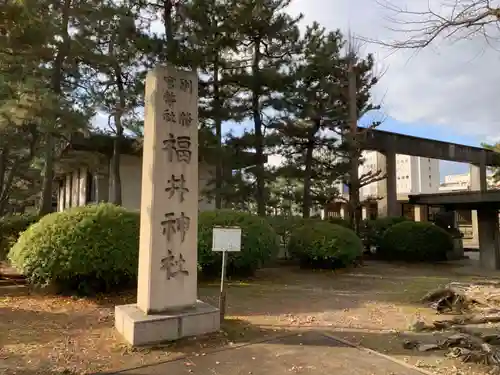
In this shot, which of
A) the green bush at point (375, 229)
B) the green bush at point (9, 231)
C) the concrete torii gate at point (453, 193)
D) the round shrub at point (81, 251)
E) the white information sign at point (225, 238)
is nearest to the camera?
the white information sign at point (225, 238)

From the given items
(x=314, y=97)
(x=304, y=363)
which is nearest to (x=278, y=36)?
(x=314, y=97)

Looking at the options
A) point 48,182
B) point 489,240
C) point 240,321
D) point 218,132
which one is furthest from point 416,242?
point 48,182

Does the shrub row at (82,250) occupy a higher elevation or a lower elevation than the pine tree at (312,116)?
lower

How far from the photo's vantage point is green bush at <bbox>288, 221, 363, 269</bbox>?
12492 mm

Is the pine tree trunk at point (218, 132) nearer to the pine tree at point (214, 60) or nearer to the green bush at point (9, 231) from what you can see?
the pine tree at point (214, 60)

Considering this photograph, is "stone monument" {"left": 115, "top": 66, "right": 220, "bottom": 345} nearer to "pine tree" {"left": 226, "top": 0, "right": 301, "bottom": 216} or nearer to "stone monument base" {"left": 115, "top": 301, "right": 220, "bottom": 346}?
"stone monument base" {"left": 115, "top": 301, "right": 220, "bottom": 346}

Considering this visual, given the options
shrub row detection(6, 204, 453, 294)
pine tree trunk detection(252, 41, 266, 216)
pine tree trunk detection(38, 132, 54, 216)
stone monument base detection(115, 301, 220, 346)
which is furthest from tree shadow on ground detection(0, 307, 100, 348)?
pine tree trunk detection(252, 41, 266, 216)

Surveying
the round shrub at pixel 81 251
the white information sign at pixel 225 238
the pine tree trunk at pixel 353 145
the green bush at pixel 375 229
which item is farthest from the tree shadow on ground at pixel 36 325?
the green bush at pixel 375 229

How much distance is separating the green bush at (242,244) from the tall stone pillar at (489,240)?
927 centimetres

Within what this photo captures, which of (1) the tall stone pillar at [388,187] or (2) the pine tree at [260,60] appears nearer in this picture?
(2) the pine tree at [260,60]

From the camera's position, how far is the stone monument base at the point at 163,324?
4.94m

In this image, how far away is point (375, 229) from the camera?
56.7 feet

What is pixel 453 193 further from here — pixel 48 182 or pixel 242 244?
pixel 48 182

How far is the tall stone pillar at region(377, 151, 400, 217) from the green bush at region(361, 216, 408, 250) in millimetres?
1318
